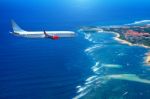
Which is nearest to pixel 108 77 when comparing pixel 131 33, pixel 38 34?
pixel 38 34

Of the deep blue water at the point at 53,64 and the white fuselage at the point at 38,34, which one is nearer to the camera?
the deep blue water at the point at 53,64

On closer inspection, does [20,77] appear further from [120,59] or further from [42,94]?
[120,59]

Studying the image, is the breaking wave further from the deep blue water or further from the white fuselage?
the white fuselage

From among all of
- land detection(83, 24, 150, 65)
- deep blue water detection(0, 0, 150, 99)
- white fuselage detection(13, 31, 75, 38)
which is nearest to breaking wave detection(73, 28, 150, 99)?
deep blue water detection(0, 0, 150, 99)

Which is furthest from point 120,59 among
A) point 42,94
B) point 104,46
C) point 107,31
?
point 107,31

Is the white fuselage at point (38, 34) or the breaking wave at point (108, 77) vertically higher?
the white fuselage at point (38, 34)

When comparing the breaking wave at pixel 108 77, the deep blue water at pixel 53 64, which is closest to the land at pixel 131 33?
the deep blue water at pixel 53 64

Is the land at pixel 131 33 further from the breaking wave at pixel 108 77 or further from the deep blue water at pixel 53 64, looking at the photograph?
the breaking wave at pixel 108 77

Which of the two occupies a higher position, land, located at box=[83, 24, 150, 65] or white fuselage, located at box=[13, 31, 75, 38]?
white fuselage, located at box=[13, 31, 75, 38]

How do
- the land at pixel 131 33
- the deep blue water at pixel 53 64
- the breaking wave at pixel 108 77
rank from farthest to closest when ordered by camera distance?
the land at pixel 131 33, the deep blue water at pixel 53 64, the breaking wave at pixel 108 77
